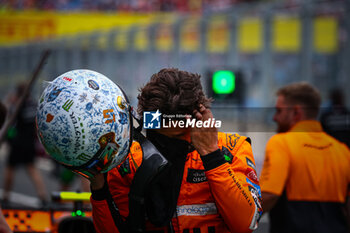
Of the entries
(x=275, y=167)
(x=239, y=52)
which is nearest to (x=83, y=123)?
(x=275, y=167)

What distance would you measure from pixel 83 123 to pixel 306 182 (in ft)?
5.78

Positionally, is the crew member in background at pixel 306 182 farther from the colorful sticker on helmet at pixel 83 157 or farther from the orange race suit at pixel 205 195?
the colorful sticker on helmet at pixel 83 157

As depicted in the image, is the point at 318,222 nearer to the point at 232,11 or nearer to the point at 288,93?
the point at 288,93

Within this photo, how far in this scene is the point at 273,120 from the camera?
3137mm

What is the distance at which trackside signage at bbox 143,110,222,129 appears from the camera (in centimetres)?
181

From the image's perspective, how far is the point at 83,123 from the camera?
65.0 inches

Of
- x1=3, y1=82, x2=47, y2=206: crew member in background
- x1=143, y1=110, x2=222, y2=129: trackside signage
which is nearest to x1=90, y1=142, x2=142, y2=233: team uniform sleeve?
x1=143, y1=110, x2=222, y2=129: trackside signage

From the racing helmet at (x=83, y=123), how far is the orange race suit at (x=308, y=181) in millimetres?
1458

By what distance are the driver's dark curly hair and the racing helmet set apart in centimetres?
14

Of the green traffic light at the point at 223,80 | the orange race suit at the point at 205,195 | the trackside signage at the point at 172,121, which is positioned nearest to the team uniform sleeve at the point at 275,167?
the green traffic light at the point at 223,80

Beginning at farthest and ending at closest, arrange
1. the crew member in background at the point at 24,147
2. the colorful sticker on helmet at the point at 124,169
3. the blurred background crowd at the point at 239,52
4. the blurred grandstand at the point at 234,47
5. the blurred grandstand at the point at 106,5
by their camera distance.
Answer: the blurred grandstand at the point at 106,5, the blurred grandstand at the point at 234,47, the crew member in background at the point at 24,147, the blurred background crowd at the point at 239,52, the colorful sticker on helmet at the point at 124,169

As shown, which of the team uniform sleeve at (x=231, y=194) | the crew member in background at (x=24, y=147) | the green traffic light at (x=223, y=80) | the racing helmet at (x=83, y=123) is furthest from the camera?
the crew member in background at (x=24, y=147)

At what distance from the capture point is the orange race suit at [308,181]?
301cm

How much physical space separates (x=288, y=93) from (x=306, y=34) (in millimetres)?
6371
